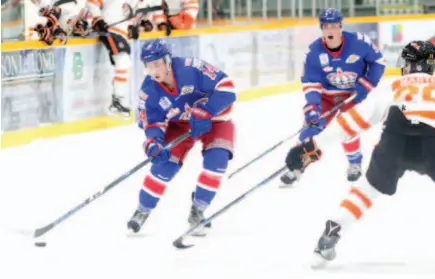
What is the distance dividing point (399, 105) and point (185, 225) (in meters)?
1.44

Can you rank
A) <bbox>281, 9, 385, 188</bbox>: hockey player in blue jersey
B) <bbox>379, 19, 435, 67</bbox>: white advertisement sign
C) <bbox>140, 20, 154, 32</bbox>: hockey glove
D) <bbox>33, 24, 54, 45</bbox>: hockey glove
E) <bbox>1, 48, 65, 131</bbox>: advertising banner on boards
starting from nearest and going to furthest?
<bbox>281, 9, 385, 188</bbox>: hockey player in blue jersey → <bbox>1, 48, 65, 131</bbox>: advertising banner on boards → <bbox>33, 24, 54, 45</bbox>: hockey glove → <bbox>140, 20, 154, 32</bbox>: hockey glove → <bbox>379, 19, 435, 67</bbox>: white advertisement sign

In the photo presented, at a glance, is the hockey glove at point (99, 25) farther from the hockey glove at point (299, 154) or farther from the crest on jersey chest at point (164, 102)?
the hockey glove at point (299, 154)

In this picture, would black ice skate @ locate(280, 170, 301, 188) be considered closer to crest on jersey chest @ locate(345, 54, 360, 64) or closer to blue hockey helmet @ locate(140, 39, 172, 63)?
crest on jersey chest @ locate(345, 54, 360, 64)

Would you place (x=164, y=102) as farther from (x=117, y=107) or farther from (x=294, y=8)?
(x=294, y=8)

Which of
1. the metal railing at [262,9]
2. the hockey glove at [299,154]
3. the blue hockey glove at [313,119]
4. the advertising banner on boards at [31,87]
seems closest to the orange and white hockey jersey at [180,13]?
the metal railing at [262,9]

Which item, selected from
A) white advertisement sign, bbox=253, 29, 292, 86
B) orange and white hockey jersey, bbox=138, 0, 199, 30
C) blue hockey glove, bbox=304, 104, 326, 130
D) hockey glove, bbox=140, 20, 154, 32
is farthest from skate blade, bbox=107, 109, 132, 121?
blue hockey glove, bbox=304, 104, 326, 130

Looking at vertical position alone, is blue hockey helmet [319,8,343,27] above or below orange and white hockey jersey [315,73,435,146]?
above

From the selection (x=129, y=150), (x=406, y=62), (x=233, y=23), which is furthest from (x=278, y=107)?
(x=406, y=62)

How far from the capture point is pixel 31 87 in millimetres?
7707

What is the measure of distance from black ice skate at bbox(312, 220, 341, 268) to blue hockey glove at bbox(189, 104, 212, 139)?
0.85 m

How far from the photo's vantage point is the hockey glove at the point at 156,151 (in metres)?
4.33

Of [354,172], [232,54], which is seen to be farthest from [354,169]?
[232,54]

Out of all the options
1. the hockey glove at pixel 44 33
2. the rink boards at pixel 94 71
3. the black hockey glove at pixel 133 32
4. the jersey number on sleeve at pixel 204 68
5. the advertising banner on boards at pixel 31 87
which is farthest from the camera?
the black hockey glove at pixel 133 32

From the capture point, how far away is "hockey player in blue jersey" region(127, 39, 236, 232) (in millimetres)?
4387
